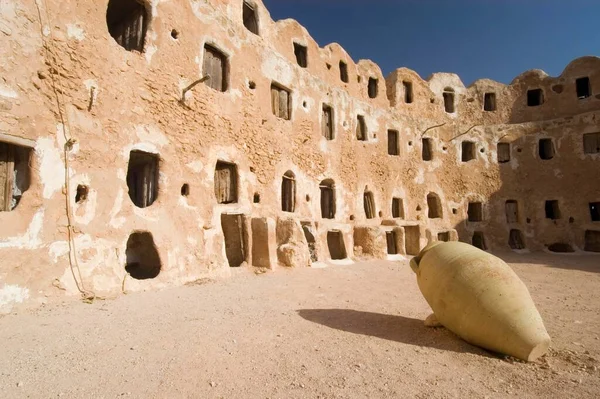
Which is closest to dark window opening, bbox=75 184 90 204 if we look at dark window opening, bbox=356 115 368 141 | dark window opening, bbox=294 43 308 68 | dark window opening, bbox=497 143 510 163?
dark window opening, bbox=294 43 308 68

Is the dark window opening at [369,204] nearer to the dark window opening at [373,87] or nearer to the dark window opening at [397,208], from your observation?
the dark window opening at [397,208]

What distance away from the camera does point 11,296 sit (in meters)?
5.81

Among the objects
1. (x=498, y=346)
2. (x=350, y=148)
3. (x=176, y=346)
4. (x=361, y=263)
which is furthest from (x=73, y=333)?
(x=350, y=148)

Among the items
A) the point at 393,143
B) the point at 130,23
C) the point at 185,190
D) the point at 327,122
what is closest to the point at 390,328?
the point at 185,190

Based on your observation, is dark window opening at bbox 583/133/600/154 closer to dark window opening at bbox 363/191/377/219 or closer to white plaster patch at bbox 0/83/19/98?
dark window opening at bbox 363/191/377/219

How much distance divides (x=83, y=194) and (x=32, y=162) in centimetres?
106

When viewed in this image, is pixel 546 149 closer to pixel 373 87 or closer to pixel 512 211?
pixel 512 211

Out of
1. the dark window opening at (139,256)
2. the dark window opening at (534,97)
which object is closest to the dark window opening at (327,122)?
the dark window opening at (139,256)

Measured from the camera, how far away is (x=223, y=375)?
354cm

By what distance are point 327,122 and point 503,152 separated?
11.8 metres

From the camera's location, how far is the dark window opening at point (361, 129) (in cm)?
1752

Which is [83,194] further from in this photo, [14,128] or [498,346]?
[498,346]

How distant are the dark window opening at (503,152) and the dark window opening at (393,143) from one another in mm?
6690

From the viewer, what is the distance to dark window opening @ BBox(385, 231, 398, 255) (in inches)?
Answer: 605
